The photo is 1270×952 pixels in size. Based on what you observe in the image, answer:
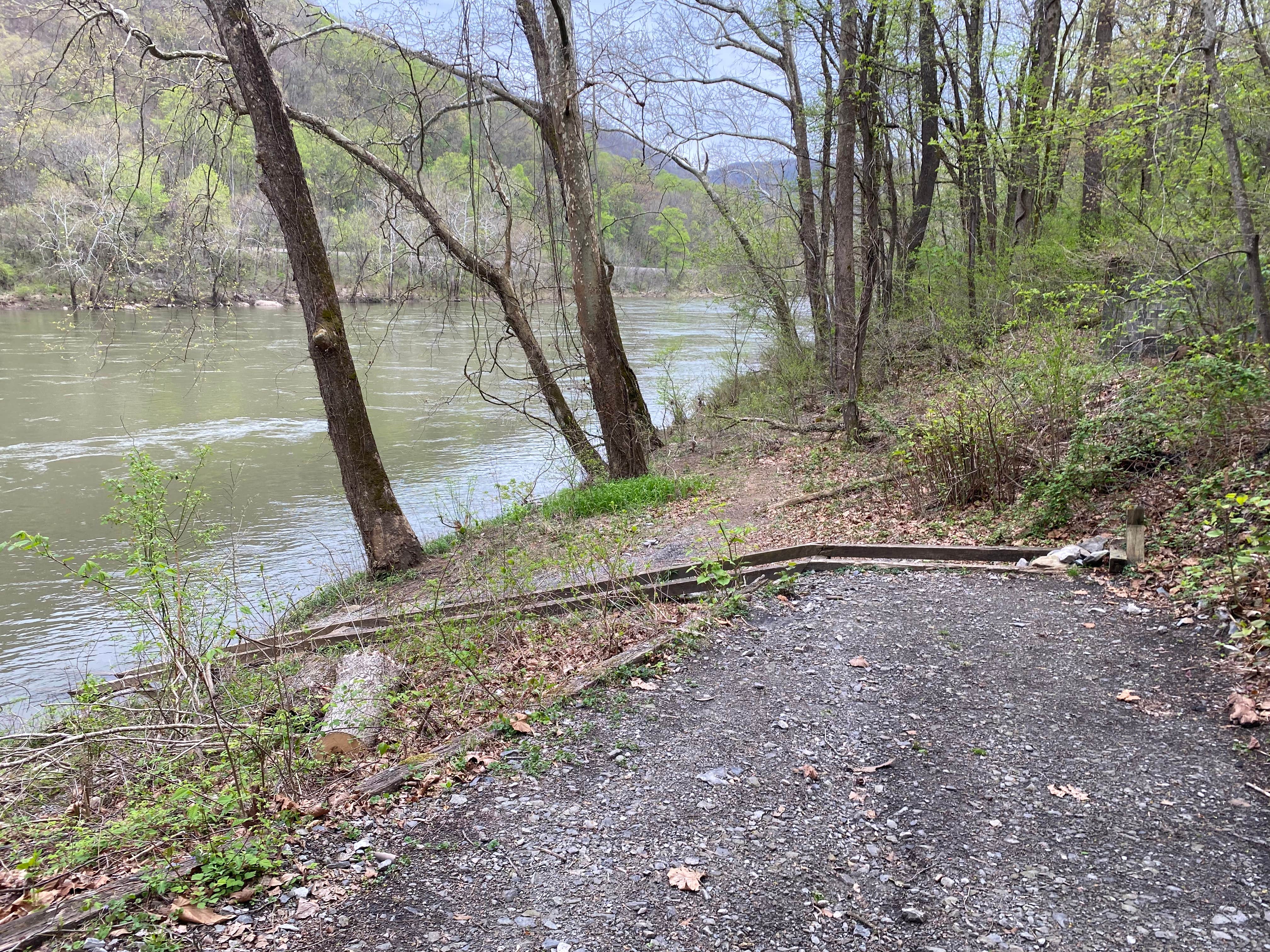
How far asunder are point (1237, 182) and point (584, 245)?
664 centimetres

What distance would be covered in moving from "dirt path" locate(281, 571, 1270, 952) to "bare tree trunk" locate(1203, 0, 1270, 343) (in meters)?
3.33

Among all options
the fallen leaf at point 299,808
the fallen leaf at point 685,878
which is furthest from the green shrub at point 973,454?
the fallen leaf at point 299,808

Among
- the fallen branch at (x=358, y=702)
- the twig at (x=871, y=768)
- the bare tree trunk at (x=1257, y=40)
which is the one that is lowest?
the fallen branch at (x=358, y=702)

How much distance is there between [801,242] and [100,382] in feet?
58.0

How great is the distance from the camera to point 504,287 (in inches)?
441

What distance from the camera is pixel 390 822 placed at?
324 cm

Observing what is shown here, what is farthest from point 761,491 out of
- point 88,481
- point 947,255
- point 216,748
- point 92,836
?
point 88,481

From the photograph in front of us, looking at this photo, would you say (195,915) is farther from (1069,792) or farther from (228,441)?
(228,441)

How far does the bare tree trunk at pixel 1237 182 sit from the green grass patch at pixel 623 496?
5853 millimetres

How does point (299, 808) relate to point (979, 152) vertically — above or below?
below

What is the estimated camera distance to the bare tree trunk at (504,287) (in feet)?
33.6

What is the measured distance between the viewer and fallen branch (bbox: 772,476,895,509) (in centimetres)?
845

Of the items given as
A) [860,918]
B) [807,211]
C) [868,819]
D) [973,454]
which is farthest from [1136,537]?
[807,211]

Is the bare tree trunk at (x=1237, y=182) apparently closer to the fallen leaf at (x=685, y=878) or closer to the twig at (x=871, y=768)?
the twig at (x=871, y=768)
